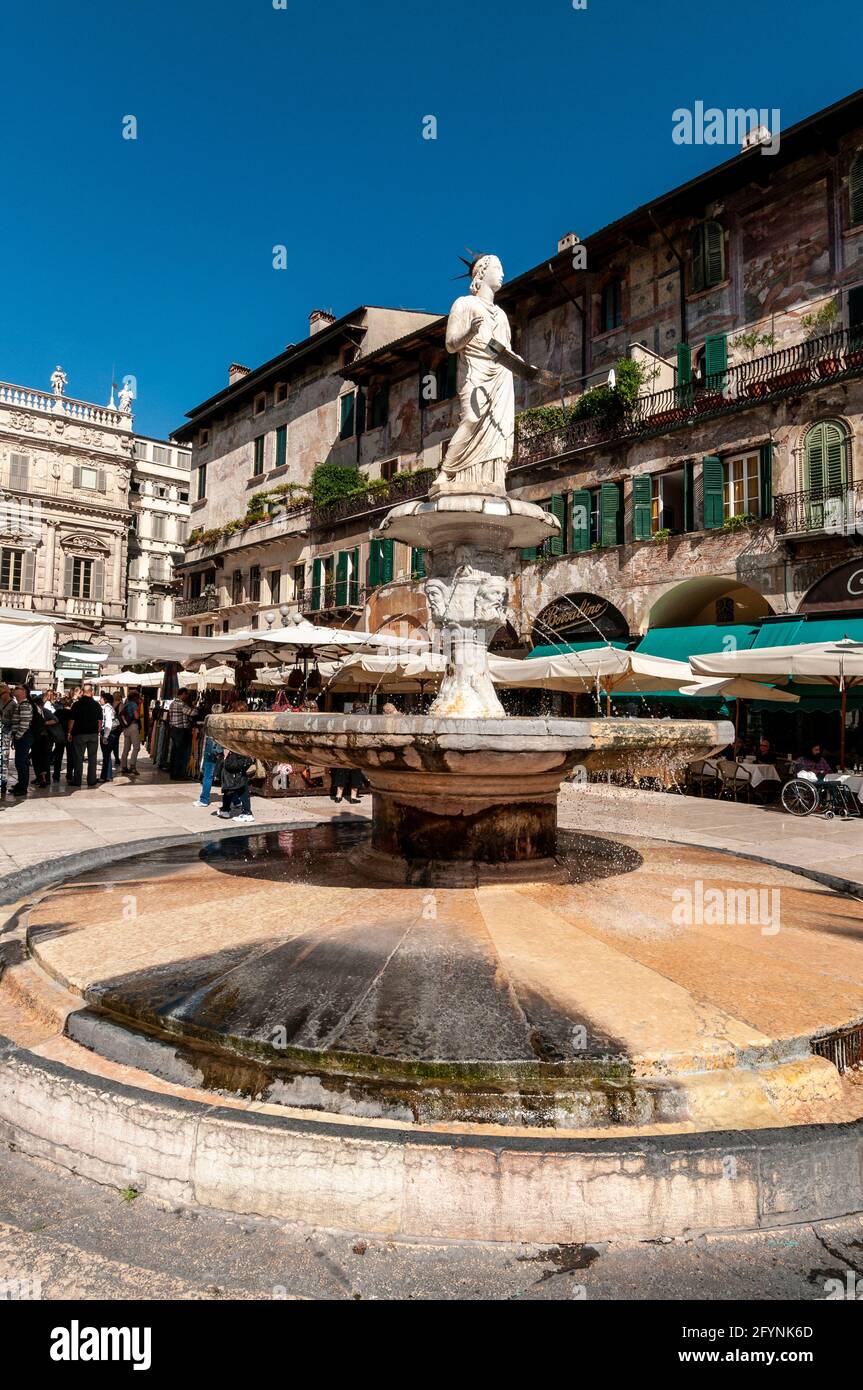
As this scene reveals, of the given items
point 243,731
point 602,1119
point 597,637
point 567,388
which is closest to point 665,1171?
point 602,1119

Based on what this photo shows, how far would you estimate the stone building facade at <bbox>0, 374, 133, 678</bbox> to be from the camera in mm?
45500

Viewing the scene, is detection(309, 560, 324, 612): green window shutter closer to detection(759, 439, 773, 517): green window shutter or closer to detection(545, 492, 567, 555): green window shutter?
detection(545, 492, 567, 555): green window shutter

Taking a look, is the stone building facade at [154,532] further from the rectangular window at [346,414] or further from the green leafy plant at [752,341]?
the green leafy plant at [752,341]

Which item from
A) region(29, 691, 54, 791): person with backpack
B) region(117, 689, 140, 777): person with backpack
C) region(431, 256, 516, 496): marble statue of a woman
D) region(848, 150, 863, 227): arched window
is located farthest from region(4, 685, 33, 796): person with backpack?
region(848, 150, 863, 227): arched window

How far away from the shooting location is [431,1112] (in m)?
2.44

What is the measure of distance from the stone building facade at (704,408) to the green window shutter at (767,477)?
33 millimetres

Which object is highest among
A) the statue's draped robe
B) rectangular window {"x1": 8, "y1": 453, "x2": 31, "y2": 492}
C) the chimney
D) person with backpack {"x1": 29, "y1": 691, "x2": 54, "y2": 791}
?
the chimney

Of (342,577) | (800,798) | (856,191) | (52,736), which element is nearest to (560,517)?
(856,191)

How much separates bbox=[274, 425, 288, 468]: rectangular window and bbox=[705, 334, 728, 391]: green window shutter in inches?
831

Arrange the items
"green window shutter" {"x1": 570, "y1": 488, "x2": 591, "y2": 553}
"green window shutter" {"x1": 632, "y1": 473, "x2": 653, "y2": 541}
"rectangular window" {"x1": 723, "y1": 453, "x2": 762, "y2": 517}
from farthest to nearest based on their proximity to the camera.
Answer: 1. "green window shutter" {"x1": 570, "y1": 488, "x2": 591, "y2": 553}
2. "green window shutter" {"x1": 632, "y1": 473, "x2": 653, "y2": 541}
3. "rectangular window" {"x1": 723, "y1": 453, "x2": 762, "y2": 517}

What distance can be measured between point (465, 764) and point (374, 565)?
2609cm

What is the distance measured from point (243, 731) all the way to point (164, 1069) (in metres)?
2.21

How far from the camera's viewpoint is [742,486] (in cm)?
1909
